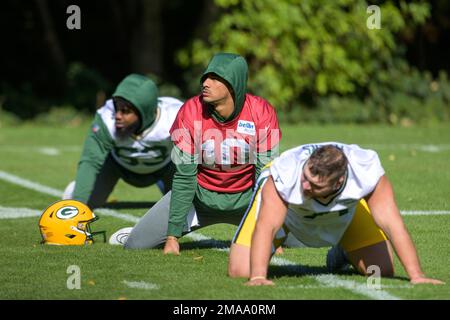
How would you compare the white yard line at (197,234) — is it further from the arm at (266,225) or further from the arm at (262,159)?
the arm at (262,159)

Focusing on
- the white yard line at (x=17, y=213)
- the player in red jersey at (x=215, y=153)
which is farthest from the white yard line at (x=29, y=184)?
the player in red jersey at (x=215, y=153)

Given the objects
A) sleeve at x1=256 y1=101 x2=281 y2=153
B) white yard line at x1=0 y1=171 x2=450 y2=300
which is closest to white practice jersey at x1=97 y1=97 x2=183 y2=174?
white yard line at x1=0 y1=171 x2=450 y2=300

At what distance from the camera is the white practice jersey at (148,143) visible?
34.8ft

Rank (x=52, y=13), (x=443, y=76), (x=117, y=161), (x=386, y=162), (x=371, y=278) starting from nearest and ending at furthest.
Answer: (x=371, y=278) → (x=117, y=161) → (x=386, y=162) → (x=443, y=76) → (x=52, y=13)

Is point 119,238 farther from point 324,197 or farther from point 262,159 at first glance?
point 324,197

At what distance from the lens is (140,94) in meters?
10.2

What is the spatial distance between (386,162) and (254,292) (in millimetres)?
9216

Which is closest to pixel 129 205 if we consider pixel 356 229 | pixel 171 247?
pixel 171 247

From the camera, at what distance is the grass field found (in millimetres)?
6945

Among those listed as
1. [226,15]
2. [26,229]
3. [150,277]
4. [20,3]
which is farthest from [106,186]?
[20,3]

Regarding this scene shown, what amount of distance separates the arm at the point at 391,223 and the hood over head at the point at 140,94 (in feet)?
12.5

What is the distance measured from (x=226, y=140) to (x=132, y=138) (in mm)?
2355

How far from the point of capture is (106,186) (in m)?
11.4
